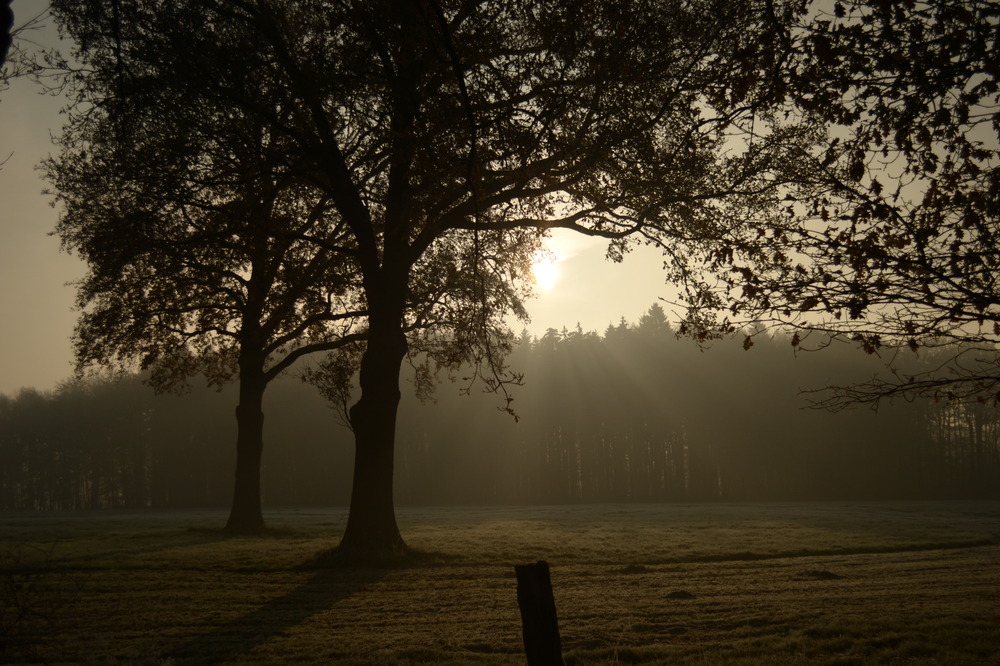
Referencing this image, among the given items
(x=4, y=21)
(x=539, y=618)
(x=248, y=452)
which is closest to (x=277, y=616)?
(x=539, y=618)

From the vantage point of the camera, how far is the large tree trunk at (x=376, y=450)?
54.7 ft

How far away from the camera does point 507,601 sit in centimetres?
1188

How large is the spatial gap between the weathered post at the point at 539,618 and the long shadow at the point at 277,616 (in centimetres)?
413

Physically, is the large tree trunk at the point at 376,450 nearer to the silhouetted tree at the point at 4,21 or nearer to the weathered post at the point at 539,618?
the weathered post at the point at 539,618

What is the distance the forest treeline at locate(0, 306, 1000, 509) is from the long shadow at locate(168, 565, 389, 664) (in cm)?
4063

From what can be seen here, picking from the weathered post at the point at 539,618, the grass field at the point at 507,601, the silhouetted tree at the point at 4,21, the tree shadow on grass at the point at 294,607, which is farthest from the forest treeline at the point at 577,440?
the silhouetted tree at the point at 4,21

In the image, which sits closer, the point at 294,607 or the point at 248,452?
the point at 294,607

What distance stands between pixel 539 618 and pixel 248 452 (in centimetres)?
2234

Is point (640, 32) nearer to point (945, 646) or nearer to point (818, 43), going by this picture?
point (818, 43)

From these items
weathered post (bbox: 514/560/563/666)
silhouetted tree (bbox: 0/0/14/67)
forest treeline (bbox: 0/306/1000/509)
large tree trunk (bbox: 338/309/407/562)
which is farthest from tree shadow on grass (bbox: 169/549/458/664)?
forest treeline (bbox: 0/306/1000/509)

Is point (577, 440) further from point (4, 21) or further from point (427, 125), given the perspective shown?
point (4, 21)

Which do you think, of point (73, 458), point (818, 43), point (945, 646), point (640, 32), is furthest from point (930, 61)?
point (73, 458)

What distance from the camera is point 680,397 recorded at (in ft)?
208

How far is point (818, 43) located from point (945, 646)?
6.28 meters
